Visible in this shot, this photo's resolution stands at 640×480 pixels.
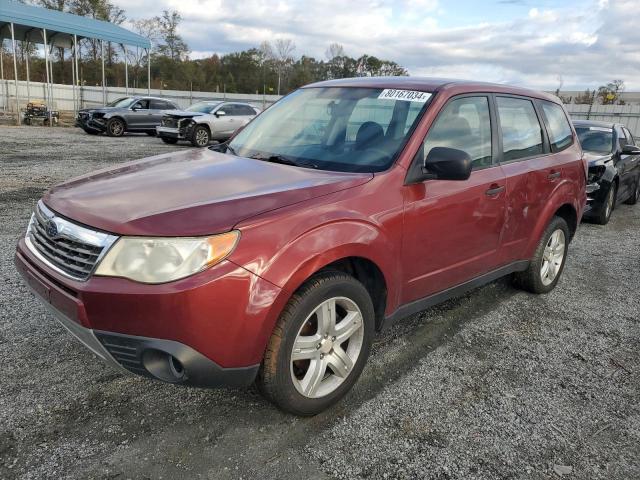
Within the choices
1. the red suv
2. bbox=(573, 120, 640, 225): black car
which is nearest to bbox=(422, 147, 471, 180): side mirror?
the red suv

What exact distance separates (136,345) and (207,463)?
2.13 ft

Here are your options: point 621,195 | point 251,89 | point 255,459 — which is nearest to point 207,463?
point 255,459

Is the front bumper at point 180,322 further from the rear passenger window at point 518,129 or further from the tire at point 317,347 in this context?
the rear passenger window at point 518,129

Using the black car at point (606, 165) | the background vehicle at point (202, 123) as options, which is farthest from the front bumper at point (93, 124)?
the black car at point (606, 165)

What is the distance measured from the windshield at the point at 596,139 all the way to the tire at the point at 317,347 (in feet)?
24.9

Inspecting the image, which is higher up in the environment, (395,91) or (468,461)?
(395,91)

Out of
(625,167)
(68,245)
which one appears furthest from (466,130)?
(625,167)

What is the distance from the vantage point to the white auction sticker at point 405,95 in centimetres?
340

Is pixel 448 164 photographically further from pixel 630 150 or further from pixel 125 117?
pixel 125 117

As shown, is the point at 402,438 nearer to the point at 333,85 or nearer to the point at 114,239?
the point at 114,239

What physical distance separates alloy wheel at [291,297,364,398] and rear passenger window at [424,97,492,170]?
1.13m

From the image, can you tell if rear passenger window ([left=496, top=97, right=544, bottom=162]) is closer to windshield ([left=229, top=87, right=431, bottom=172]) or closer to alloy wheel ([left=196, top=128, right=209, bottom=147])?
windshield ([left=229, top=87, right=431, bottom=172])

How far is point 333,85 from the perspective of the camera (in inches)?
156

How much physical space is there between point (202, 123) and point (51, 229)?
51.5 ft
